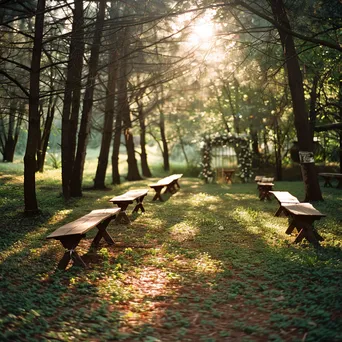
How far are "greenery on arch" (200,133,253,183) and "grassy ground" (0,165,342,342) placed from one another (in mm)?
13949

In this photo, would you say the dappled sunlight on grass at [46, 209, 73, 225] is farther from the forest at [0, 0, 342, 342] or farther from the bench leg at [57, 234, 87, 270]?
the bench leg at [57, 234, 87, 270]

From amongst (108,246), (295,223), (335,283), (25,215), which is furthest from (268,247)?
(25,215)

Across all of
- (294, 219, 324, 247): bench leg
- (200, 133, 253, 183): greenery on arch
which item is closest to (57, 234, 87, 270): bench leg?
(294, 219, 324, 247): bench leg

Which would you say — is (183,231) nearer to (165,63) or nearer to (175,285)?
(175,285)

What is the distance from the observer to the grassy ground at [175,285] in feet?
13.2

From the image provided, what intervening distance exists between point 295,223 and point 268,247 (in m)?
1.03

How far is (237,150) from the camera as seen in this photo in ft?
80.3

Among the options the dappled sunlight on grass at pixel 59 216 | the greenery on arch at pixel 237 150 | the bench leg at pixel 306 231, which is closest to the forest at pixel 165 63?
the dappled sunlight on grass at pixel 59 216

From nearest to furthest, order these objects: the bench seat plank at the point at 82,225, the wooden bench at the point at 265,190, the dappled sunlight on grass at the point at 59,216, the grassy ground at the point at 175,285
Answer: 1. the grassy ground at the point at 175,285
2. the bench seat plank at the point at 82,225
3. the dappled sunlight on grass at the point at 59,216
4. the wooden bench at the point at 265,190

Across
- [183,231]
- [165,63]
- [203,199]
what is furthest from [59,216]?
[203,199]

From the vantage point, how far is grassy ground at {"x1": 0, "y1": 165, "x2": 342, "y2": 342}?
402cm

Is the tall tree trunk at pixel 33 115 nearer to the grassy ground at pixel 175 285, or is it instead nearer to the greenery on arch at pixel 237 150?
the grassy ground at pixel 175 285

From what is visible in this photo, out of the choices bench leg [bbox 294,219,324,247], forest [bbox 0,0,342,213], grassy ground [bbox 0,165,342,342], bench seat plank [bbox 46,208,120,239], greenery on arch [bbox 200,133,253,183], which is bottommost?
grassy ground [bbox 0,165,342,342]

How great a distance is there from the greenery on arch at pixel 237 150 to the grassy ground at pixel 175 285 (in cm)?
1395
